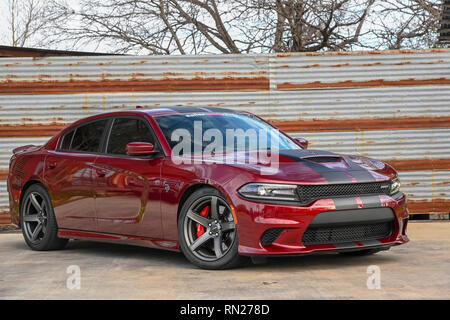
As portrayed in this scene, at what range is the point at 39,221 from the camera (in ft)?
29.2

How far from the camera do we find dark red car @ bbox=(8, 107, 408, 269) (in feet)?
21.4

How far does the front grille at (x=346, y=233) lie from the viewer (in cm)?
660

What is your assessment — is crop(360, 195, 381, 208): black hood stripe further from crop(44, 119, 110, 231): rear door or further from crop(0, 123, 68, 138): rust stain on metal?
crop(0, 123, 68, 138): rust stain on metal

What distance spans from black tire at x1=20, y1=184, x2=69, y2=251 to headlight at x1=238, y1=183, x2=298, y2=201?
115 inches

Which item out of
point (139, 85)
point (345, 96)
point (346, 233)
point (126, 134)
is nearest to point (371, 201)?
point (346, 233)

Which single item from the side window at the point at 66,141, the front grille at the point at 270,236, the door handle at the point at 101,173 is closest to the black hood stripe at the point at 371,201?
the front grille at the point at 270,236

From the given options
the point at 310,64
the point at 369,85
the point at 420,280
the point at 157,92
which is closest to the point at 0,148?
the point at 157,92

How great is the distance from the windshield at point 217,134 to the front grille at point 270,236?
1164mm

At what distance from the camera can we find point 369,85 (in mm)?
11336

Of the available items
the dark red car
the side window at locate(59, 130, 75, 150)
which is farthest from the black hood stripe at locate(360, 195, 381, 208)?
the side window at locate(59, 130, 75, 150)

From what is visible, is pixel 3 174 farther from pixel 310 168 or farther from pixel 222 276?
pixel 310 168

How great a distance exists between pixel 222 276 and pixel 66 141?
312cm

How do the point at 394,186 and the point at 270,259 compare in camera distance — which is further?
the point at 270,259

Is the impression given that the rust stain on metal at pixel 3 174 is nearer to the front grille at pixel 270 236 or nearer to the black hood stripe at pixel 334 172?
the black hood stripe at pixel 334 172
